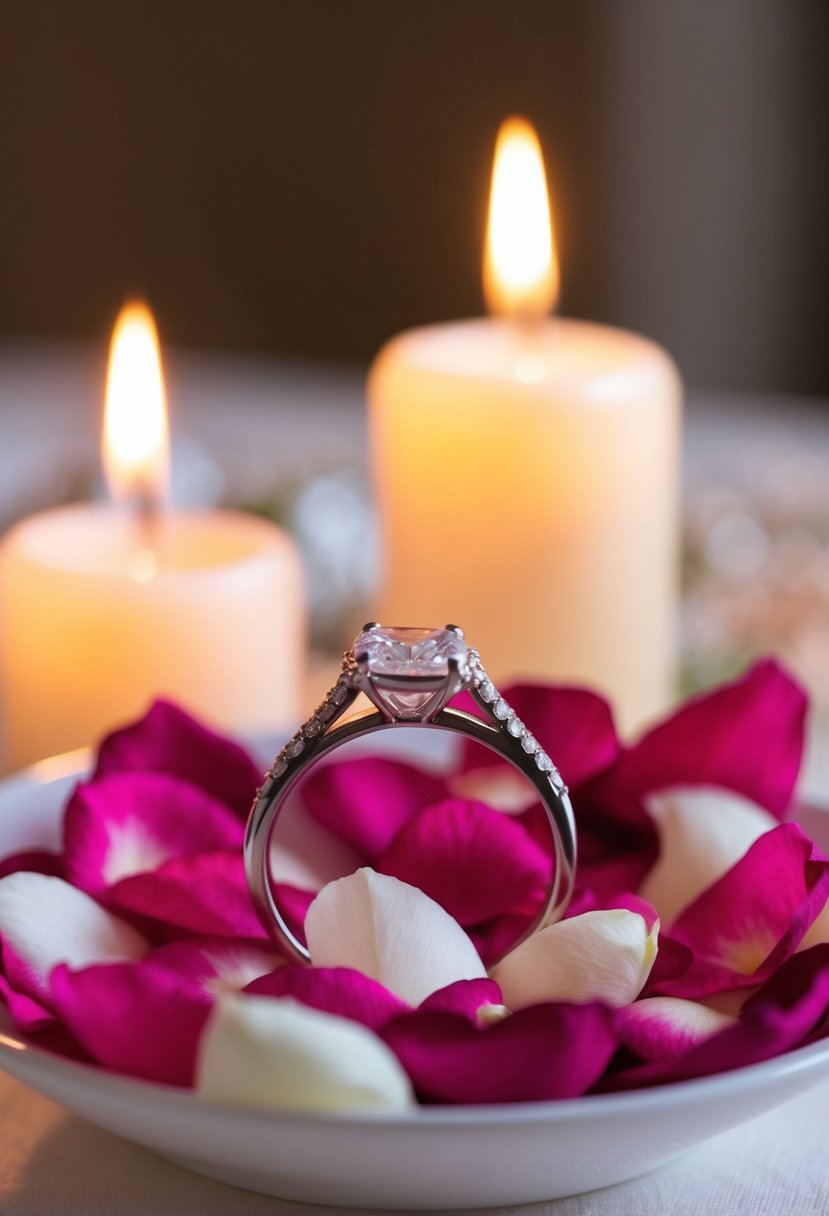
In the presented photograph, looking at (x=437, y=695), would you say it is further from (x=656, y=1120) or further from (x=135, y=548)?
(x=135, y=548)

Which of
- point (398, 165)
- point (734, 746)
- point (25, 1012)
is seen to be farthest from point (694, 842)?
point (398, 165)

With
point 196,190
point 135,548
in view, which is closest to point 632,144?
point 196,190

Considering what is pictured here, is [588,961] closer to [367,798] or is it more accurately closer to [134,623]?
[367,798]

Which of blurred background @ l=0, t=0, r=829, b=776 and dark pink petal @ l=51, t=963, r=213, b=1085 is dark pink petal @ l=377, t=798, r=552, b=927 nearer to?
dark pink petal @ l=51, t=963, r=213, b=1085

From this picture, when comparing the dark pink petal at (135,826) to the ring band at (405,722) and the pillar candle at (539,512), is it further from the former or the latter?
the pillar candle at (539,512)

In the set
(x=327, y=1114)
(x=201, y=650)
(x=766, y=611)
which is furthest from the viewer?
(x=766, y=611)

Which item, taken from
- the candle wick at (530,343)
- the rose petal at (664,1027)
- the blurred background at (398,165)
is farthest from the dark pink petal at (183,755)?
the blurred background at (398,165)
